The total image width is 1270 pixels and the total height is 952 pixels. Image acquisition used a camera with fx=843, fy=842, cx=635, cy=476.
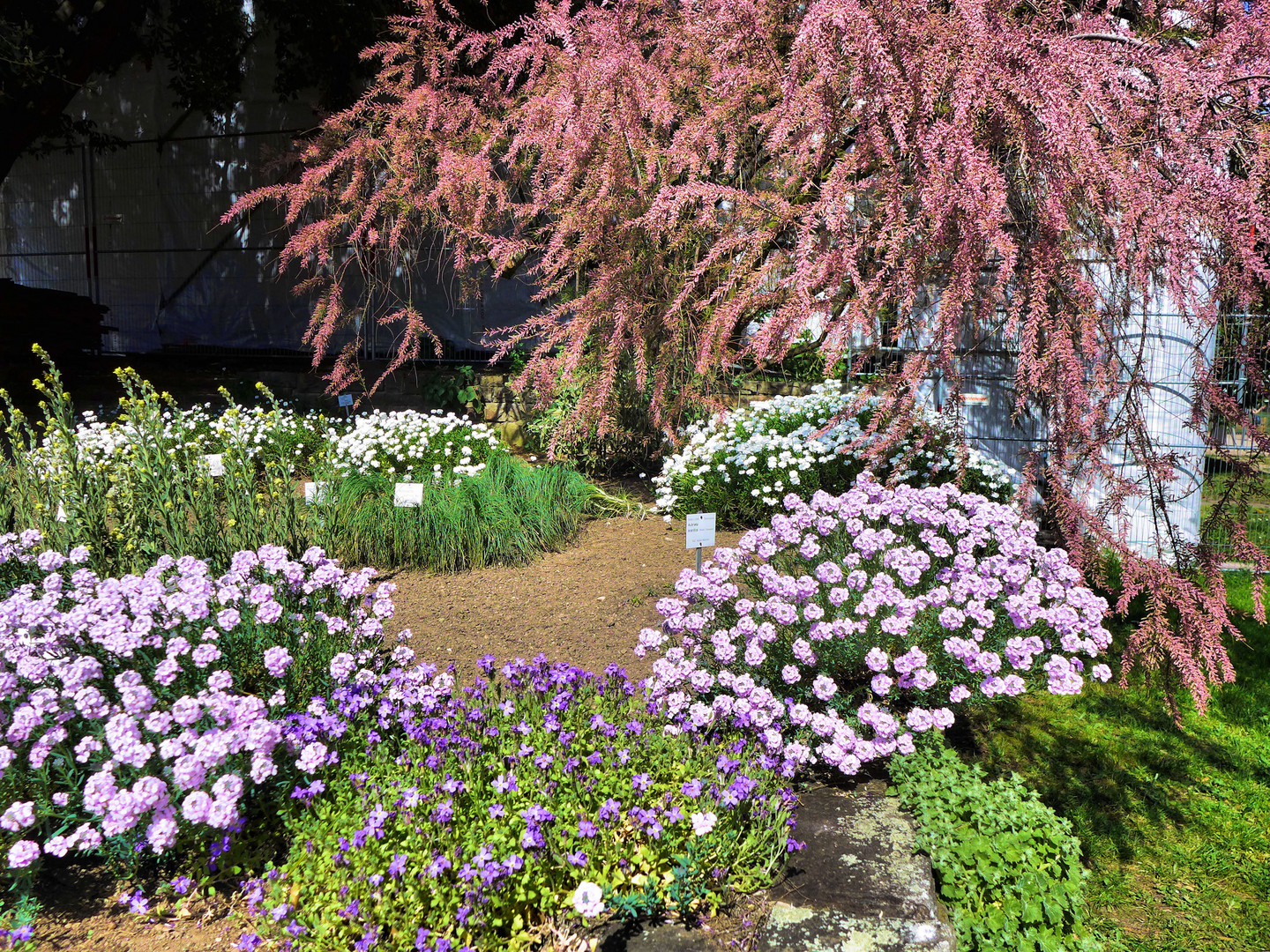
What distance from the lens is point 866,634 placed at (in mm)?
2705

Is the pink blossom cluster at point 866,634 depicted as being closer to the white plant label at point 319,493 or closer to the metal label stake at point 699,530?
the metal label stake at point 699,530

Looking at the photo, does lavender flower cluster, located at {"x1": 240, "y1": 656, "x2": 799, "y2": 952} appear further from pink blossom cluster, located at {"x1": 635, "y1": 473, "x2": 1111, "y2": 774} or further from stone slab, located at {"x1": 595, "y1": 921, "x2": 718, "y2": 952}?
pink blossom cluster, located at {"x1": 635, "y1": 473, "x2": 1111, "y2": 774}

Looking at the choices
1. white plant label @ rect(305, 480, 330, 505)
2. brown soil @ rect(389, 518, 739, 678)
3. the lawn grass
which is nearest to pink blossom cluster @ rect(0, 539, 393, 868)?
brown soil @ rect(389, 518, 739, 678)

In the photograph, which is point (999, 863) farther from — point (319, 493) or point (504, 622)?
point (319, 493)

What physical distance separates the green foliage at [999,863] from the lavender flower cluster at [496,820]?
1.38 feet

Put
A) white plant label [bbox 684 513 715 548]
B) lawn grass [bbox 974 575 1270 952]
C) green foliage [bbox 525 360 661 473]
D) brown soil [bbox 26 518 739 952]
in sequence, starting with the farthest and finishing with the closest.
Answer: green foliage [bbox 525 360 661 473] < white plant label [bbox 684 513 715 548] < lawn grass [bbox 974 575 1270 952] < brown soil [bbox 26 518 739 952]

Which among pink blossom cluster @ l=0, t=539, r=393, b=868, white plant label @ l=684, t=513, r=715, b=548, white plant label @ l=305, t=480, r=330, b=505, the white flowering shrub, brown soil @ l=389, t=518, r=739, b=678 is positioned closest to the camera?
pink blossom cluster @ l=0, t=539, r=393, b=868

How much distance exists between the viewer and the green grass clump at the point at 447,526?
4508mm

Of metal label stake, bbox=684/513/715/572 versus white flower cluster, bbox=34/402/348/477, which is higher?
white flower cluster, bbox=34/402/348/477

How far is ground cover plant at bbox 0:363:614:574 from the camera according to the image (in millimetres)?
3602

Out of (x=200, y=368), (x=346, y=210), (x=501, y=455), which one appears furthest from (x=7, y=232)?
(x=501, y=455)

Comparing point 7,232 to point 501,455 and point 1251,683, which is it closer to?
point 501,455

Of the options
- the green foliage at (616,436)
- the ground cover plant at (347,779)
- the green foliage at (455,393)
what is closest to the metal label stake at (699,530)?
the ground cover plant at (347,779)

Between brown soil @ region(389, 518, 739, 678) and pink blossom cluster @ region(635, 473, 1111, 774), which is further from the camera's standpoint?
brown soil @ region(389, 518, 739, 678)
